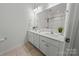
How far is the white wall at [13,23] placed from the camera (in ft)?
7.66

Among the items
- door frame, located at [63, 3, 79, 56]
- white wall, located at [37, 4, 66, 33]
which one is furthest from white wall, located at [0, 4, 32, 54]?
door frame, located at [63, 3, 79, 56]

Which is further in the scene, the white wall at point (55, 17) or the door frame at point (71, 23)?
the white wall at point (55, 17)

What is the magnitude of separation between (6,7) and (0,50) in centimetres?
162

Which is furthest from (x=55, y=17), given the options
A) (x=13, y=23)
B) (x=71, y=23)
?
(x=13, y=23)

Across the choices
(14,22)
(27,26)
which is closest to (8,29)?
(14,22)

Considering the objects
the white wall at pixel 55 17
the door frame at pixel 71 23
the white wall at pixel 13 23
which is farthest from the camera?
the white wall at pixel 13 23

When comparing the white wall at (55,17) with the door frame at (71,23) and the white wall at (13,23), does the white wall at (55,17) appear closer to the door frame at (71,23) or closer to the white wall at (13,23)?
the white wall at (13,23)

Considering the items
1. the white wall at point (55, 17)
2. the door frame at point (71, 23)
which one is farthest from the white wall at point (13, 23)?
the door frame at point (71, 23)

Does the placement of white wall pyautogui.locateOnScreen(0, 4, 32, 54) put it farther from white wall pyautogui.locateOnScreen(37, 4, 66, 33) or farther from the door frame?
the door frame

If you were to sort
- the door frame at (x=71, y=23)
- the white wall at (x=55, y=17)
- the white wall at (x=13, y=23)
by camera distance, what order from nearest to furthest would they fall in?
the door frame at (x=71, y=23), the white wall at (x=55, y=17), the white wall at (x=13, y=23)

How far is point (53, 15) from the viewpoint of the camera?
2.32 m

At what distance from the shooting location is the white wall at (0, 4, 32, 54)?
2.34 metres

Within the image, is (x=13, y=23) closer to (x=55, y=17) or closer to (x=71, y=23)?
(x=55, y=17)

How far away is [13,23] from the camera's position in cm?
273
